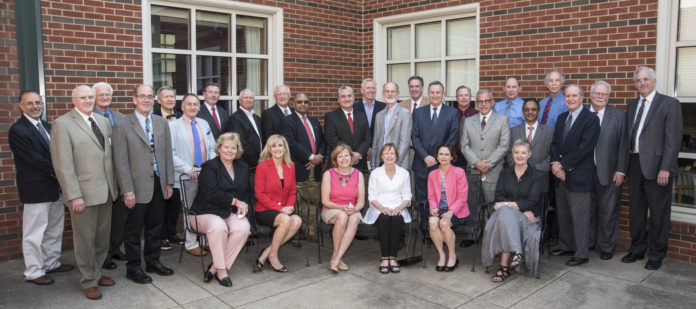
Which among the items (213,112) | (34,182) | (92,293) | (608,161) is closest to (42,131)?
(34,182)

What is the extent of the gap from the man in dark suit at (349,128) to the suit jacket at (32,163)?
2.59 meters

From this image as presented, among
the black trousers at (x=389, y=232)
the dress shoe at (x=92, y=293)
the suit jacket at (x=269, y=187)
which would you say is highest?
the suit jacket at (x=269, y=187)

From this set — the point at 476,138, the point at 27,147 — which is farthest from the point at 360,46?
the point at 27,147

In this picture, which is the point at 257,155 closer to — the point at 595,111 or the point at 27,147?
the point at 27,147

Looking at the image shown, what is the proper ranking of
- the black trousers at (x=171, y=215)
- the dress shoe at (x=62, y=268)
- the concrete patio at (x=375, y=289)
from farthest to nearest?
the black trousers at (x=171, y=215) → the dress shoe at (x=62, y=268) → the concrete patio at (x=375, y=289)

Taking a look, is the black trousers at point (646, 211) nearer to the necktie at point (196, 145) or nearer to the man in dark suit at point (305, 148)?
the man in dark suit at point (305, 148)

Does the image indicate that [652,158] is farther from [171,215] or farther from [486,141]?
[171,215]

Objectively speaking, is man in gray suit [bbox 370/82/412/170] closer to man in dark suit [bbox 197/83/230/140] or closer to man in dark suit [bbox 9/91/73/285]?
man in dark suit [bbox 197/83/230/140]

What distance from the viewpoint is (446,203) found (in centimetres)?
491

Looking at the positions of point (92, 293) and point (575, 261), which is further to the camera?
point (575, 261)

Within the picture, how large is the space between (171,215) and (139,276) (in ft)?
3.77

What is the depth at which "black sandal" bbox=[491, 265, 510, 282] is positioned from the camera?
4.40 m

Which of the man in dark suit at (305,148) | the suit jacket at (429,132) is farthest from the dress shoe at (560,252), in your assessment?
the man in dark suit at (305,148)

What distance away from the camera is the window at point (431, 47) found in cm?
662
